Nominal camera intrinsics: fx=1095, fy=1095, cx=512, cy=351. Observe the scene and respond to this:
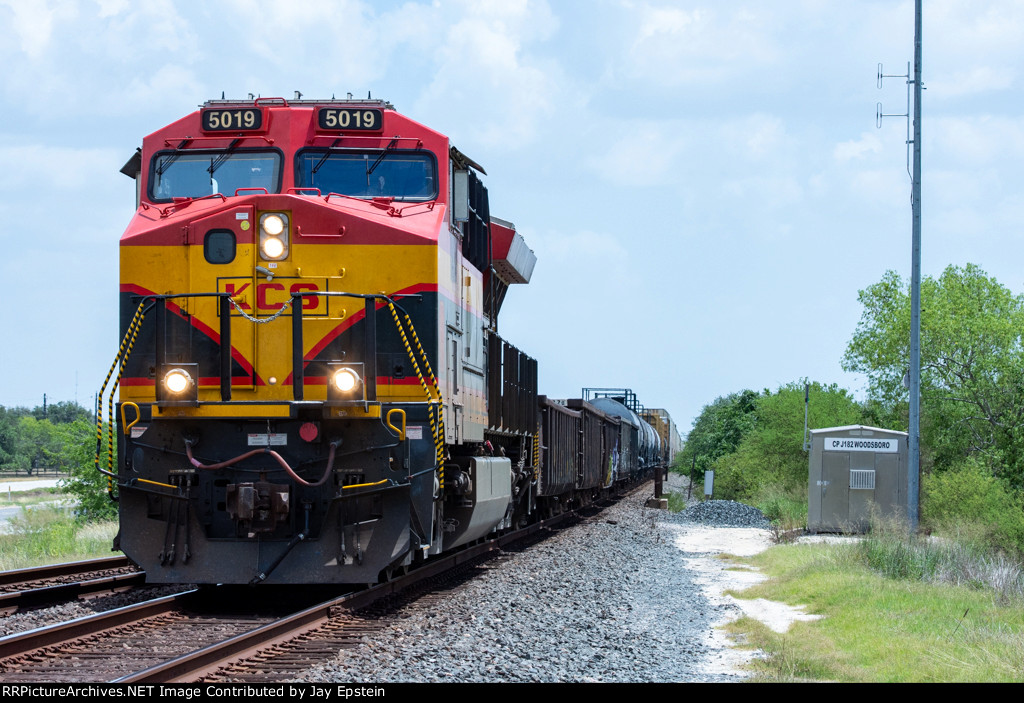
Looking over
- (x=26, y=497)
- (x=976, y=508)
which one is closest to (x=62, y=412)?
(x=26, y=497)

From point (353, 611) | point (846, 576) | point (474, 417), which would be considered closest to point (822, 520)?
point (846, 576)

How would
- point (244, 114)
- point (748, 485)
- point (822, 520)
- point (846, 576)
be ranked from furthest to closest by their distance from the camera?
point (748, 485) → point (822, 520) → point (846, 576) → point (244, 114)

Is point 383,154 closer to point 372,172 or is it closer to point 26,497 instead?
point 372,172

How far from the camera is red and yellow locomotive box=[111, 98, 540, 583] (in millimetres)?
8930

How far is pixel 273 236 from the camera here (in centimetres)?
934

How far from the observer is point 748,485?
34688mm

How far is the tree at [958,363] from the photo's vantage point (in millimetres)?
24562

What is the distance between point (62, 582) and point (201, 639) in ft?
13.6

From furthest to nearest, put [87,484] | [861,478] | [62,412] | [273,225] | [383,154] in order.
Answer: [62,412], [87,484], [861,478], [383,154], [273,225]

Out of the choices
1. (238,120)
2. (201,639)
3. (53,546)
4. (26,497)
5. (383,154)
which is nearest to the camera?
(201,639)

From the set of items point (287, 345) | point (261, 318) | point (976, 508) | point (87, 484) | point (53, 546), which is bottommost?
point (87, 484)

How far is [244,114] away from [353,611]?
14.8ft

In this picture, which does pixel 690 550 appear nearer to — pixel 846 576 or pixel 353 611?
pixel 846 576

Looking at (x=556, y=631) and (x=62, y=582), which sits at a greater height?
(x=556, y=631)
